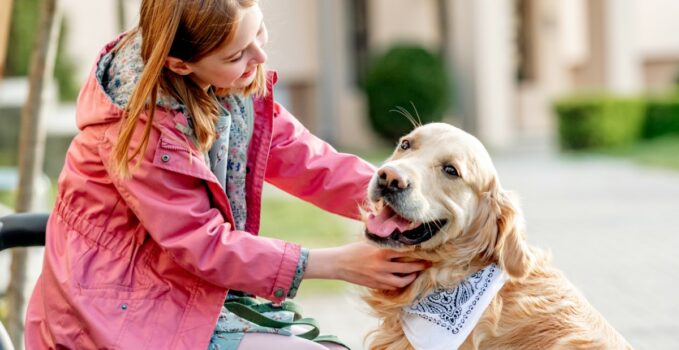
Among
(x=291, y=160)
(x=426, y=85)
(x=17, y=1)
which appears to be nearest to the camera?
(x=291, y=160)

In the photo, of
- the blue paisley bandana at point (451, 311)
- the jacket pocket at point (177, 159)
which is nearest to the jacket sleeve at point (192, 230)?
the jacket pocket at point (177, 159)

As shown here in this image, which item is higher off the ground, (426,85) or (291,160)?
(291,160)

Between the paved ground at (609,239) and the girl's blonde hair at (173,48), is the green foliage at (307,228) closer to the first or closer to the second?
the paved ground at (609,239)

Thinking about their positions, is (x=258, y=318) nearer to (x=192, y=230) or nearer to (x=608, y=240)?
(x=192, y=230)

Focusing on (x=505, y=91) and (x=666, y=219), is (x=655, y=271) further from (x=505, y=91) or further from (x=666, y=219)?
(x=505, y=91)

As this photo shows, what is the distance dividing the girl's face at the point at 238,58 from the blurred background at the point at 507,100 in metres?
4.05

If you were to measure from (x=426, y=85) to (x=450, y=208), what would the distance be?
1621 centimetres

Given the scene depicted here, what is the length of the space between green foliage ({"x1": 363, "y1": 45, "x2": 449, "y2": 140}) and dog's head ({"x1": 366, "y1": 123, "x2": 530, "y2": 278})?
15.8 m

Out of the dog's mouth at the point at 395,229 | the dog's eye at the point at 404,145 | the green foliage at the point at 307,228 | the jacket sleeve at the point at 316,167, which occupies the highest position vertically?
the dog's eye at the point at 404,145

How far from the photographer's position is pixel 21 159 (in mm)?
4570

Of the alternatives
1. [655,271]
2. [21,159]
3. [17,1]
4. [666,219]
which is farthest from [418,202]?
[17,1]

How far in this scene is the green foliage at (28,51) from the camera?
16.3m

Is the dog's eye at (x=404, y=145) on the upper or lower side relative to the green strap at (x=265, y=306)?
upper

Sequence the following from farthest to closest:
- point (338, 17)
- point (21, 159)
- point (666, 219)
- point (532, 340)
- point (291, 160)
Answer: point (338, 17) < point (666, 219) < point (21, 159) < point (291, 160) < point (532, 340)
